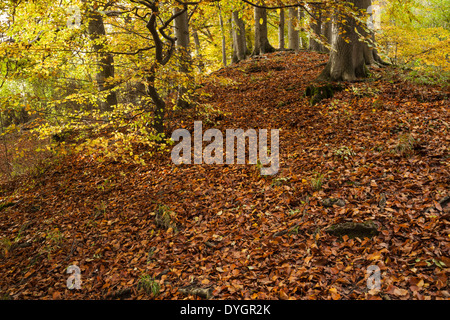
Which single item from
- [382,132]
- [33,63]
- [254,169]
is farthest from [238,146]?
[33,63]

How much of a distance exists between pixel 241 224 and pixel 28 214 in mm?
5593

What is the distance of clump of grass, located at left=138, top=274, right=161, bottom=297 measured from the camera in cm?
370

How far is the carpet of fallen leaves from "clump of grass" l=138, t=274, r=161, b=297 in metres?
0.05

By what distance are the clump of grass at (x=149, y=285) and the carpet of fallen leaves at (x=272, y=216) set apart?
0.16 ft

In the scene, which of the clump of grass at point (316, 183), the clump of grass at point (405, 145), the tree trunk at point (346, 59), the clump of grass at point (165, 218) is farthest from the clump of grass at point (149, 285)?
the tree trunk at point (346, 59)

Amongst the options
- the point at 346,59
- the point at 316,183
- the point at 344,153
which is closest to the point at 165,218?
the point at 316,183

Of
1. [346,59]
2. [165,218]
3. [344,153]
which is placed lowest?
[165,218]

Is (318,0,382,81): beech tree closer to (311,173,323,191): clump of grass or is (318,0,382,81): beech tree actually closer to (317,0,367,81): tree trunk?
(317,0,367,81): tree trunk

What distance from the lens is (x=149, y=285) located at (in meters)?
3.79

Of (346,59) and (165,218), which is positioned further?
(346,59)

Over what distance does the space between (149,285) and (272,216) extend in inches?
91.4

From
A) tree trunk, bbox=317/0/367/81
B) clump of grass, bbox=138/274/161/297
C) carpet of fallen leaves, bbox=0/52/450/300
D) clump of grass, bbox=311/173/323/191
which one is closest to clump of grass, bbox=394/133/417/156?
A: carpet of fallen leaves, bbox=0/52/450/300

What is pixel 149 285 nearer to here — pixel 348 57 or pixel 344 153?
pixel 344 153

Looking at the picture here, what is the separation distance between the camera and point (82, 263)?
4.59m
